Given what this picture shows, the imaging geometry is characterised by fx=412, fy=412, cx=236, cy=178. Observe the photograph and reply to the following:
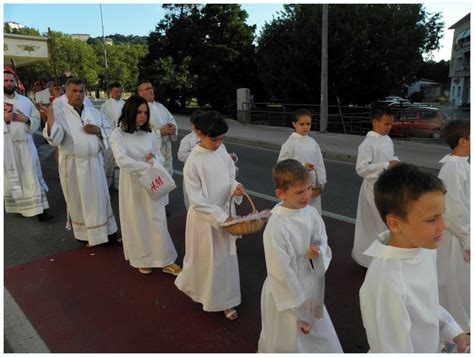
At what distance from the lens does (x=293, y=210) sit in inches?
95.6

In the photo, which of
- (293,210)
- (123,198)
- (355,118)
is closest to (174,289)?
(123,198)

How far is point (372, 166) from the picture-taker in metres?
3.99

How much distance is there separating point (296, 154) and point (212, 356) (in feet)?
8.43

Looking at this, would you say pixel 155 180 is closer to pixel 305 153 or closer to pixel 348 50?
pixel 305 153

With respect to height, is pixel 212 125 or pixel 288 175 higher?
pixel 212 125

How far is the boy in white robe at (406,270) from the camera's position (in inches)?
67.4

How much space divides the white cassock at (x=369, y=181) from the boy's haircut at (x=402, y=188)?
86.3 inches

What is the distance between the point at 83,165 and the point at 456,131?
3882 mm

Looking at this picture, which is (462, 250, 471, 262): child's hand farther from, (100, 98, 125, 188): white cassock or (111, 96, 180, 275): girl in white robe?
(100, 98, 125, 188): white cassock

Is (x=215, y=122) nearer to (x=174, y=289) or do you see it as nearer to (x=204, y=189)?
(x=204, y=189)

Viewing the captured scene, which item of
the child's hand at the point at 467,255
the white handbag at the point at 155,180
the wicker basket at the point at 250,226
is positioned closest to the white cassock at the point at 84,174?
the white handbag at the point at 155,180

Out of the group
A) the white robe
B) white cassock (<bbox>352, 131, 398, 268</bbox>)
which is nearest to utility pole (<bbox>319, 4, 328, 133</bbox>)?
white cassock (<bbox>352, 131, 398, 268</bbox>)

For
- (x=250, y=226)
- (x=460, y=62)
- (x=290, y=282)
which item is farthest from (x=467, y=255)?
(x=460, y=62)

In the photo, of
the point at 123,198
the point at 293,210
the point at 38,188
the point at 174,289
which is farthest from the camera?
the point at 38,188
